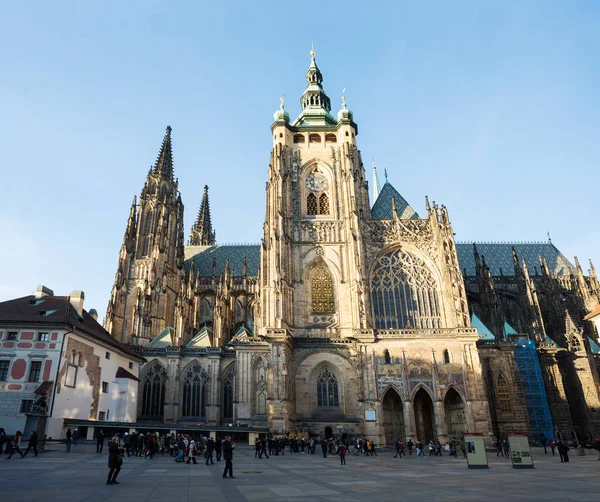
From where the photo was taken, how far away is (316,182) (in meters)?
45.5

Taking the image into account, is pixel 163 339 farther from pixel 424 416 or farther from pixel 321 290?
pixel 424 416

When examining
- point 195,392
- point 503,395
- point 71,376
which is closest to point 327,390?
point 195,392

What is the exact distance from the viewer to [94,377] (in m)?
31.3

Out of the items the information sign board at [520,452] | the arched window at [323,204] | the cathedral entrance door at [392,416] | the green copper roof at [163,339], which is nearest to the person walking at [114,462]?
the information sign board at [520,452]

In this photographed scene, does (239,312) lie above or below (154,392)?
above

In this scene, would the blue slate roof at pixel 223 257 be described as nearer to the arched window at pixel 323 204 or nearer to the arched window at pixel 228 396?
the arched window at pixel 323 204

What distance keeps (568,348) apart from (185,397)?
125 feet

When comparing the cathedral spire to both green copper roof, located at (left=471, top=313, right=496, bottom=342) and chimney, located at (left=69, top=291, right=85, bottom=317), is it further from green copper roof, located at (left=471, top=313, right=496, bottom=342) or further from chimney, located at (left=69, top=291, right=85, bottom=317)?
green copper roof, located at (left=471, top=313, right=496, bottom=342)

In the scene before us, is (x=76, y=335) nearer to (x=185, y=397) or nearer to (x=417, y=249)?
(x=185, y=397)

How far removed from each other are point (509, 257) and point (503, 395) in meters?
25.8

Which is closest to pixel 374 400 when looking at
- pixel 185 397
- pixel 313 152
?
pixel 185 397

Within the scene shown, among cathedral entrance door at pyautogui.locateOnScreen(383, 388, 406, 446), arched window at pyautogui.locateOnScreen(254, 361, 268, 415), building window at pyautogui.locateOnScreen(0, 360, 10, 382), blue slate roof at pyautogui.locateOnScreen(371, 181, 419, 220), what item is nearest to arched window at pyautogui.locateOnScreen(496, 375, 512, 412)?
cathedral entrance door at pyautogui.locateOnScreen(383, 388, 406, 446)

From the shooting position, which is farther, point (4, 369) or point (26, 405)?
point (4, 369)

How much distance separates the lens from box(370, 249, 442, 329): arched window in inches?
1533
